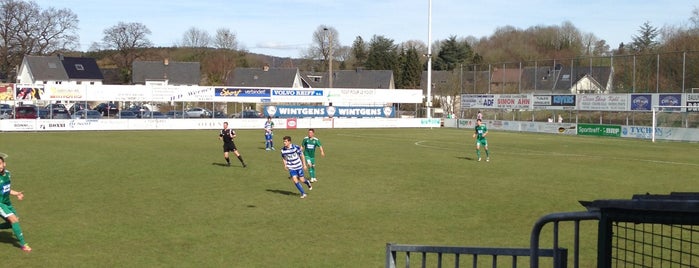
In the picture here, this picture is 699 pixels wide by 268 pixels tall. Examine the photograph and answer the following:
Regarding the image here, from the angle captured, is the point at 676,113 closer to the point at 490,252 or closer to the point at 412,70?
the point at 490,252

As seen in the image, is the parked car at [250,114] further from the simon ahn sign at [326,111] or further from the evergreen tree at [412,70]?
the evergreen tree at [412,70]

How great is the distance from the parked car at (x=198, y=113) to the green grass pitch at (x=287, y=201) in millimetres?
29967

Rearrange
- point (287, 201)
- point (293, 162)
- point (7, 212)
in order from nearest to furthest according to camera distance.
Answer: point (7, 212) < point (287, 201) < point (293, 162)

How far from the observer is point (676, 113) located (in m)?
47.3

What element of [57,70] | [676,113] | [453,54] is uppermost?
[453,54]

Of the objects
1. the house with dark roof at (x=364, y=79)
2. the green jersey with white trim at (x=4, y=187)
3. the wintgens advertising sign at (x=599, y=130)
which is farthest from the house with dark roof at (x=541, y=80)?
the green jersey with white trim at (x=4, y=187)

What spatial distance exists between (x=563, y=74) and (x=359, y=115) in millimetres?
20636

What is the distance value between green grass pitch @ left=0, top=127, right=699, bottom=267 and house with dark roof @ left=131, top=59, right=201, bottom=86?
242 feet

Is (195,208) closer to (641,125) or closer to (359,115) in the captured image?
(641,125)

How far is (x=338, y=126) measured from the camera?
216 feet

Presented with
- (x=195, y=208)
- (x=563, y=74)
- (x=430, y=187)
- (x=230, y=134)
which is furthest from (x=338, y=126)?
(x=195, y=208)

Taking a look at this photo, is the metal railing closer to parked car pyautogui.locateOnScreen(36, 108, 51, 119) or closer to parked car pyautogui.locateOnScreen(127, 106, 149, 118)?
parked car pyautogui.locateOnScreen(36, 108, 51, 119)

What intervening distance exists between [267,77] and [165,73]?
1664 cm

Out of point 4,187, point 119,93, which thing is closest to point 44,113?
point 119,93
